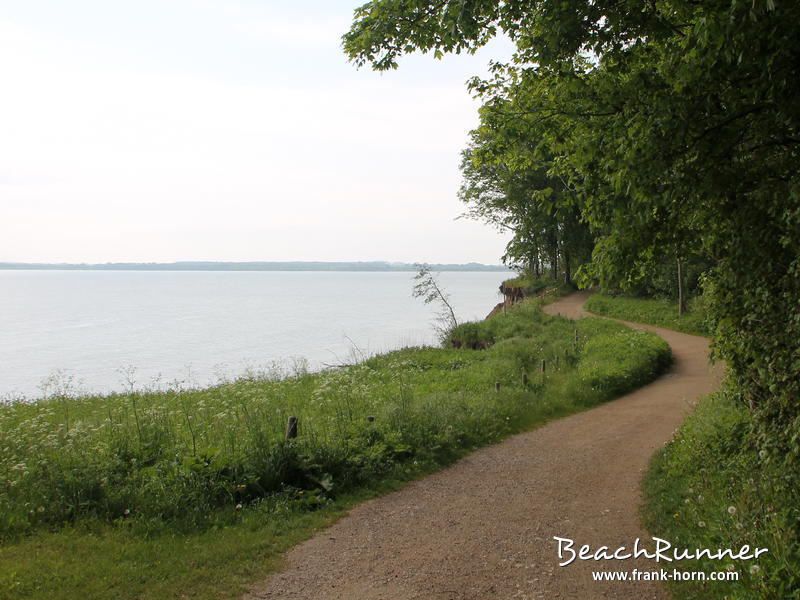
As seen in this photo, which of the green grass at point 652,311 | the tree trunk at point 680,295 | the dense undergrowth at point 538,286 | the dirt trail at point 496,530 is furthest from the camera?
the dense undergrowth at point 538,286

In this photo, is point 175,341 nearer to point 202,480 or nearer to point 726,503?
point 202,480

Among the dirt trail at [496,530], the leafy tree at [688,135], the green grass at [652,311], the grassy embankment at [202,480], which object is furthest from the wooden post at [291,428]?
the green grass at [652,311]

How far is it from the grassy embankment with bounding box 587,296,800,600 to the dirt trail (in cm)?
41

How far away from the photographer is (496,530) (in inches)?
299

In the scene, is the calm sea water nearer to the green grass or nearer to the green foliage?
the green grass

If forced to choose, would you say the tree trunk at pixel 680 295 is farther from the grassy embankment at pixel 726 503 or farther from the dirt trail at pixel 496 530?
the grassy embankment at pixel 726 503

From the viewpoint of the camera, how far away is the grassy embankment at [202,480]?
641 cm

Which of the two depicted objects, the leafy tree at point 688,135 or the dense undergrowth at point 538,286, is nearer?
the leafy tree at point 688,135

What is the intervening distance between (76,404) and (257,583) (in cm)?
1422

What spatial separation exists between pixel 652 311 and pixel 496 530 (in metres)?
27.1

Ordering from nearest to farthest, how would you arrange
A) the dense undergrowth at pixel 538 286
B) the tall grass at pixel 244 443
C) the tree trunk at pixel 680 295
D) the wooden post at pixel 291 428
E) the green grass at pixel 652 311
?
the tall grass at pixel 244 443, the wooden post at pixel 291 428, the green grass at pixel 652 311, the tree trunk at pixel 680 295, the dense undergrowth at pixel 538 286

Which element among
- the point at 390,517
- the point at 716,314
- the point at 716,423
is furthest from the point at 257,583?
the point at 716,423

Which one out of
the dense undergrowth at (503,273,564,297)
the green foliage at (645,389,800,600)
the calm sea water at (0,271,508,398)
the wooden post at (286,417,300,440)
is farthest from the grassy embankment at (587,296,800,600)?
the dense undergrowth at (503,273,564,297)

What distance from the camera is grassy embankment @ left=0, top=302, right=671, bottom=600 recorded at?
6406 mm
